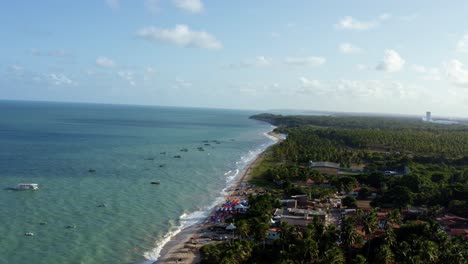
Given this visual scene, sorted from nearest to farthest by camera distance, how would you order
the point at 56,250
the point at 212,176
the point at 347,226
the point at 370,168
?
1. the point at 347,226
2. the point at 56,250
3. the point at 212,176
4. the point at 370,168

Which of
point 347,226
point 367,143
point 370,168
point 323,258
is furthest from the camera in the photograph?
point 367,143

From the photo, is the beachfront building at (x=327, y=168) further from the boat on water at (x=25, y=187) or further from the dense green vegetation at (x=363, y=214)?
the boat on water at (x=25, y=187)

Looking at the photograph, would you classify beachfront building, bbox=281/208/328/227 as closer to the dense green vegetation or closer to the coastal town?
the coastal town

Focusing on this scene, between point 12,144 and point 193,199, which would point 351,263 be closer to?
point 193,199

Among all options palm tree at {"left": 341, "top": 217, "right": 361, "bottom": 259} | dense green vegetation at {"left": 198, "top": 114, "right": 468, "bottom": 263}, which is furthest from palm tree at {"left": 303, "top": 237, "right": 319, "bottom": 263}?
palm tree at {"left": 341, "top": 217, "right": 361, "bottom": 259}

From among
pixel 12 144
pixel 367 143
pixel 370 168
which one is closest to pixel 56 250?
pixel 370 168

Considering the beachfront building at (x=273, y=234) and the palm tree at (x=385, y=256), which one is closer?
the palm tree at (x=385, y=256)

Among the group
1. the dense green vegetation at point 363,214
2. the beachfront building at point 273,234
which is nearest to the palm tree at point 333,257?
the dense green vegetation at point 363,214

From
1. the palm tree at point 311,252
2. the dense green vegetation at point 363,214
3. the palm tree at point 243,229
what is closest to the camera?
the palm tree at point 311,252

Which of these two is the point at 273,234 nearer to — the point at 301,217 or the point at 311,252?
the point at 301,217
